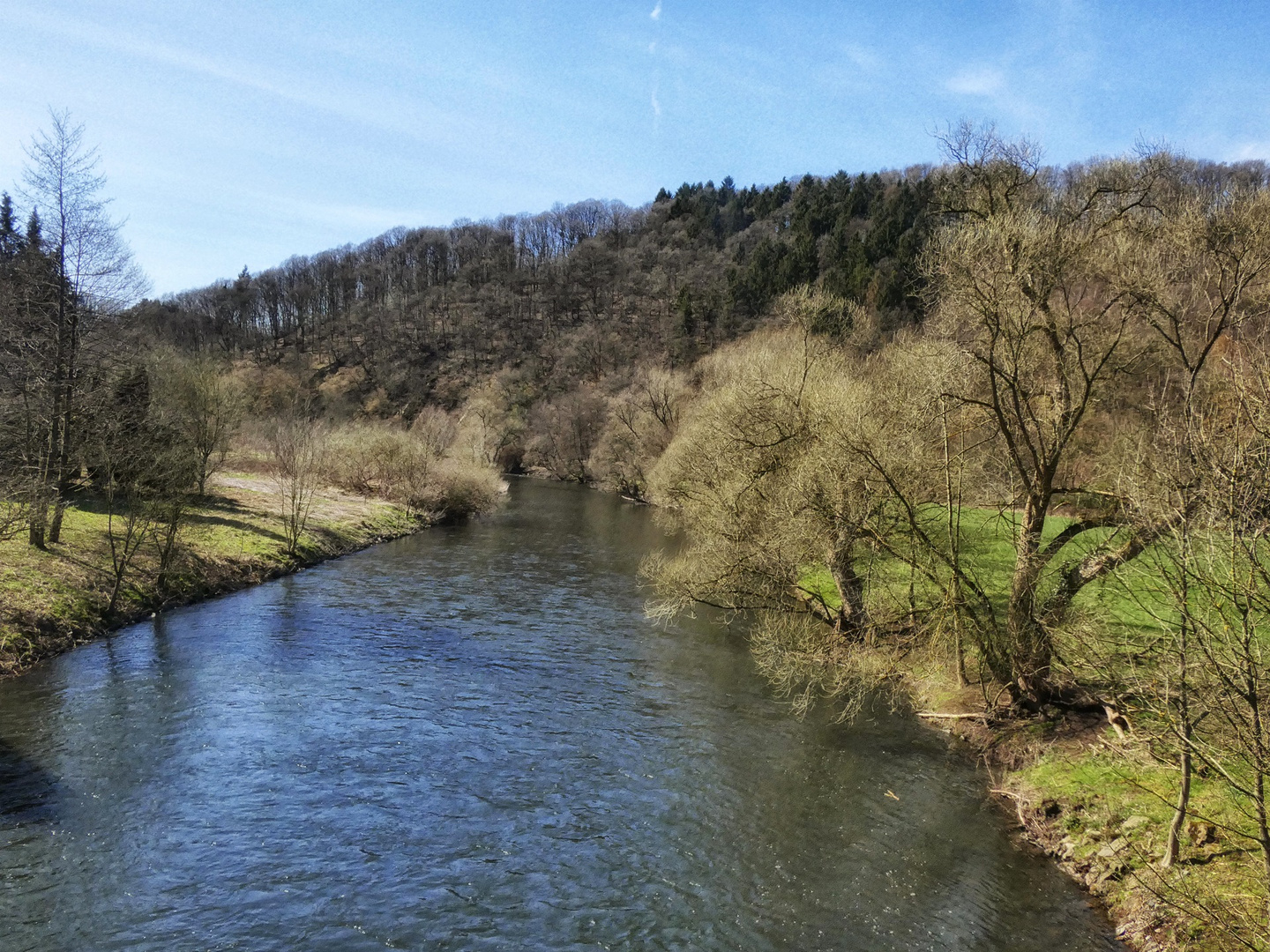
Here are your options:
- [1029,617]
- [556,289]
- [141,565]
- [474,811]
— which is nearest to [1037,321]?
[1029,617]

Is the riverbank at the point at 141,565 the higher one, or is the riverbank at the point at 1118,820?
the riverbank at the point at 141,565

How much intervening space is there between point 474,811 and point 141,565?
62.4 feet

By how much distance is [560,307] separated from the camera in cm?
13188

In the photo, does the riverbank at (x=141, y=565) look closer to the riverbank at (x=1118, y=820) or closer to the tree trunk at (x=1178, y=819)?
the riverbank at (x=1118, y=820)

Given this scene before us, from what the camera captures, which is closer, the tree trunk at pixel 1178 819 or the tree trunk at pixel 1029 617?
the tree trunk at pixel 1178 819

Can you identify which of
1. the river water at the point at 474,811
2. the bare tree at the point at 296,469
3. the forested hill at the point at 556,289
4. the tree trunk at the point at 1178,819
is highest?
the forested hill at the point at 556,289

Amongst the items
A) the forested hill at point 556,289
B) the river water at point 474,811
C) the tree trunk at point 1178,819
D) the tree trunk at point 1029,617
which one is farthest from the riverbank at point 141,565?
the forested hill at point 556,289

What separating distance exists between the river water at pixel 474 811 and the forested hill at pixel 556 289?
67960mm

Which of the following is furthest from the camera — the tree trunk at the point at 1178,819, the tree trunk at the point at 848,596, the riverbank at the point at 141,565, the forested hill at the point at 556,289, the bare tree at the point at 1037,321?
the forested hill at the point at 556,289

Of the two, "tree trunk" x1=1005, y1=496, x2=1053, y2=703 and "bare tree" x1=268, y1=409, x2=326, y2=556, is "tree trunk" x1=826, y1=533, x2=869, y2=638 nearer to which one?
"tree trunk" x1=1005, y1=496, x2=1053, y2=703

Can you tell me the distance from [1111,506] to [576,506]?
44.2 m

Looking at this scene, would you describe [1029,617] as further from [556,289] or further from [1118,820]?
[556,289]

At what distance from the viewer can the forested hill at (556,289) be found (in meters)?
97.6

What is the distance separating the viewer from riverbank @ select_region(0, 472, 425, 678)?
1997cm
